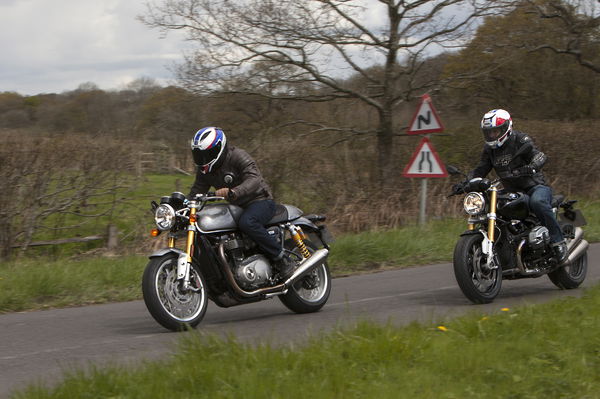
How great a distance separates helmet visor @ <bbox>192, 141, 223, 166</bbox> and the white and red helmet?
305 centimetres

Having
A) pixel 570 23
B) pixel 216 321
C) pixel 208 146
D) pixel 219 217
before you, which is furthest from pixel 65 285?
pixel 570 23

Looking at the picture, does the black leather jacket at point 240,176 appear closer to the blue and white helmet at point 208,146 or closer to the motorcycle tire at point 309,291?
the blue and white helmet at point 208,146

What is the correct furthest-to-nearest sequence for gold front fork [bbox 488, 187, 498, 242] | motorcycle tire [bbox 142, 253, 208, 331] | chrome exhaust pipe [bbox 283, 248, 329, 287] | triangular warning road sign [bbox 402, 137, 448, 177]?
triangular warning road sign [bbox 402, 137, 448, 177], gold front fork [bbox 488, 187, 498, 242], chrome exhaust pipe [bbox 283, 248, 329, 287], motorcycle tire [bbox 142, 253, 208, 331]

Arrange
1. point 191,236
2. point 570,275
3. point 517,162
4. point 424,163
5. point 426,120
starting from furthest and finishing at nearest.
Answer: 1. point 424,163
2. point 426,120
3. point 570,275
4. point 517,162
5. point 191,236

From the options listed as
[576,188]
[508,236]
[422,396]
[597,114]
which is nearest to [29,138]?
[508,236]

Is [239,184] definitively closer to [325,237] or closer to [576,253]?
[325,237]

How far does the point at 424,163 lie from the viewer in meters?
13.6

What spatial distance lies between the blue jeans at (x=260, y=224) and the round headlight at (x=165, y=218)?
829mm

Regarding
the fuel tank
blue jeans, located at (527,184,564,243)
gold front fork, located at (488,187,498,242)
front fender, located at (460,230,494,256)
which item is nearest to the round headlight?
the fuel tank

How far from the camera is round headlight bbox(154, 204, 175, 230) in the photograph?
Answer: 7.05 metres

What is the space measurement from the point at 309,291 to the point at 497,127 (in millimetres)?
2707

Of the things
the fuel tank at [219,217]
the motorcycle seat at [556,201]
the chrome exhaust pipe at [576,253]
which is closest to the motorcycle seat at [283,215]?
the fuel tank at [219,217]

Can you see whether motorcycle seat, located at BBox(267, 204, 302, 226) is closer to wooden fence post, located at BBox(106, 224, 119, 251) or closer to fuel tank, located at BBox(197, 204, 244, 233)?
fuel tank, located at BBox(197, 204, 244, 233)

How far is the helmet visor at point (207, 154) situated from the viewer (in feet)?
24.9
